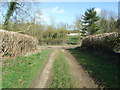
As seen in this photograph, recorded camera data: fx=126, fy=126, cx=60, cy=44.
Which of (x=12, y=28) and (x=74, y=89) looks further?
(x=12, y=28)

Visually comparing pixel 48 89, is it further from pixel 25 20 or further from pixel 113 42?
pixel 25 20

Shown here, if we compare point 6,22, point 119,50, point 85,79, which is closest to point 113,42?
point 119,50

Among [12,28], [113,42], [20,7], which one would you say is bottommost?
[113,42]

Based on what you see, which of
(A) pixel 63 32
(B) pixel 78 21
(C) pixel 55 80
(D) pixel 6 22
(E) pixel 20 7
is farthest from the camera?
(B) pixel 78 21

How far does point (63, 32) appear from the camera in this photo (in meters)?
42.0

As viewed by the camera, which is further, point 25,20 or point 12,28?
point 25,20

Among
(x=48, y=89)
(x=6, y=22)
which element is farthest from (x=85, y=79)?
(x=6, y=22)

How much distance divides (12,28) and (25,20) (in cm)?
282

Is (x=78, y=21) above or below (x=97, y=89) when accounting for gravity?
above

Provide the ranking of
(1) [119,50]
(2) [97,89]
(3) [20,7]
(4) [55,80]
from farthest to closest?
(3) [20,7], (1) [119,50], (4) [55,80], (2) [97,89]

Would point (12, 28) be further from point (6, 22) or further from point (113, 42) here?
point (113, 42)

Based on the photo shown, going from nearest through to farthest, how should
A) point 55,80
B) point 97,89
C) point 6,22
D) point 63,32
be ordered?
point 97,89
point 55,80
point 6,22
point 63,32

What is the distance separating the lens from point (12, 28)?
830 inches

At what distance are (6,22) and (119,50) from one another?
16.9m
